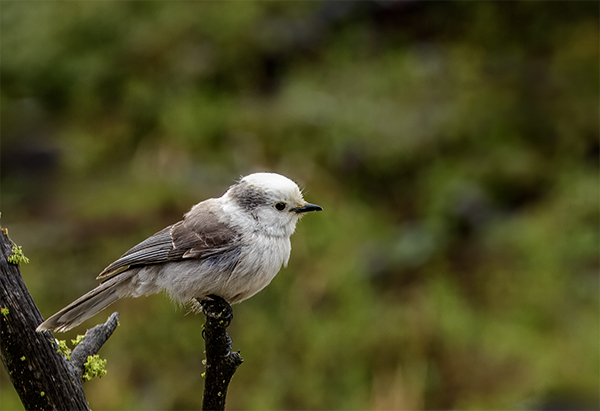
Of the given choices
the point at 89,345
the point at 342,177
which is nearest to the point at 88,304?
the point at 89,345

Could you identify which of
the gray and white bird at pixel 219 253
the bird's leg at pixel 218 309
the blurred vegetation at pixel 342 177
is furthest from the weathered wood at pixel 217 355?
the blurred vegetation at pixel 342 177

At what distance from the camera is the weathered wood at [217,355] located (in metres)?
3.13

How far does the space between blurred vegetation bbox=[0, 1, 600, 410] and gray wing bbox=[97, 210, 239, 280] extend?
343 cm

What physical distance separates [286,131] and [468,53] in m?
4.21

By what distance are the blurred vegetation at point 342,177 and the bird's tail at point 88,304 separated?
3.40m

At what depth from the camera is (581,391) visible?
21.2 feet

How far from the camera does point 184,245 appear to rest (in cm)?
341

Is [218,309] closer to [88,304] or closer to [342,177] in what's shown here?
[88,304]

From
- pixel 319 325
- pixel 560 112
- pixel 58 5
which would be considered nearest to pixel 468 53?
pixel 560 112

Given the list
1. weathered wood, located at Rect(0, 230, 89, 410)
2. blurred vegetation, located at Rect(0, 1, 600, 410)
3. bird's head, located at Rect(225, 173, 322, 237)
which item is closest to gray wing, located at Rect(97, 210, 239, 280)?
bird's head, located at Rect(225, 173, 322, 237)

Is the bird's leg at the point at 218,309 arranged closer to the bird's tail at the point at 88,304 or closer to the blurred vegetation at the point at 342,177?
the bird's tail at the point at 88,304

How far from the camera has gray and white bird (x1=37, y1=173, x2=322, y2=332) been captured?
3283 millimetres

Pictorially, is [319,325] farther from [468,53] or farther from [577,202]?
[468,53]

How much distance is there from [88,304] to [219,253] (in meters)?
0.72
